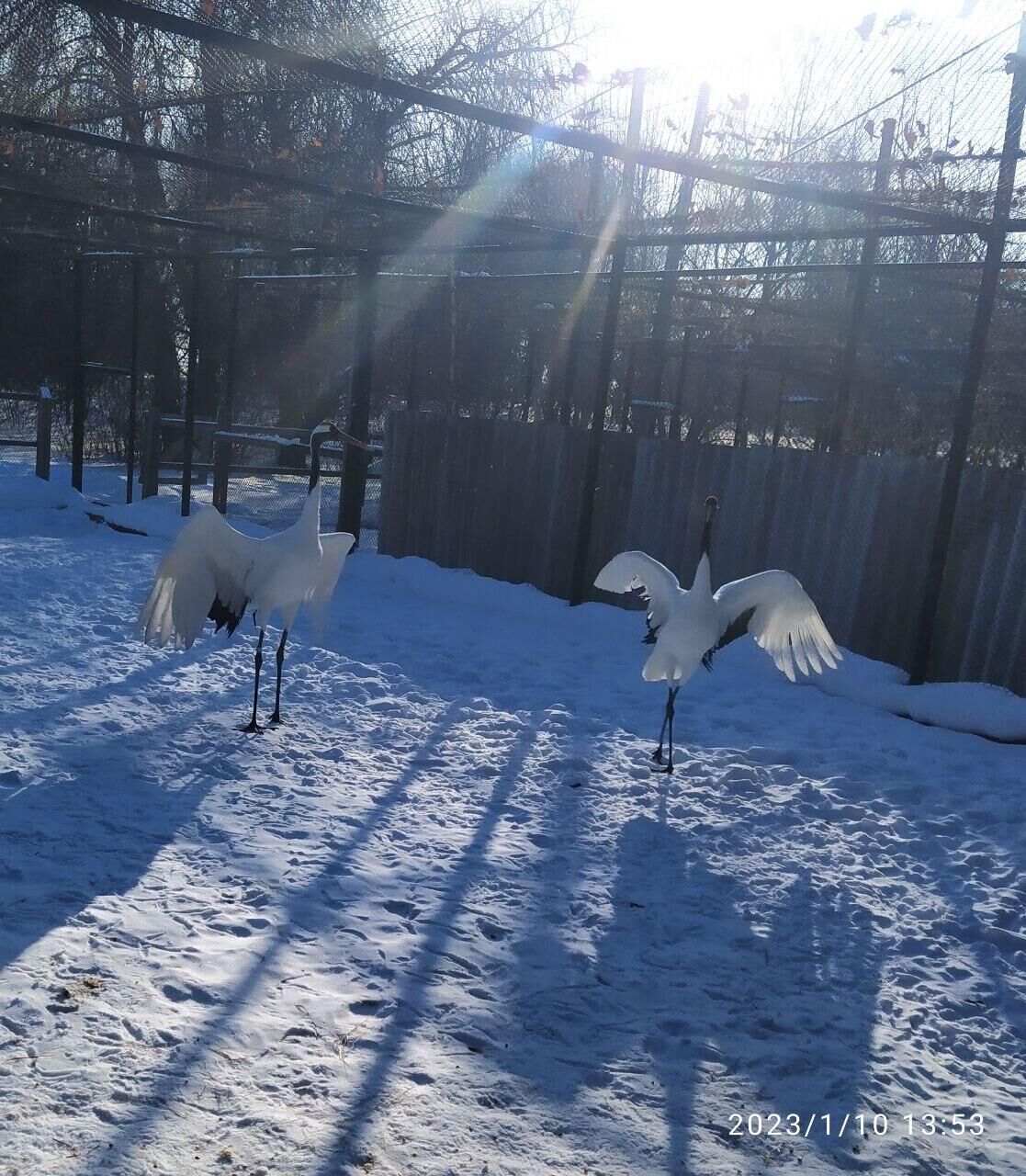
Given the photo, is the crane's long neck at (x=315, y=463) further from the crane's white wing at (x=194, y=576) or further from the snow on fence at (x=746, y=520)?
the snow on fence at (x=746, y=520)

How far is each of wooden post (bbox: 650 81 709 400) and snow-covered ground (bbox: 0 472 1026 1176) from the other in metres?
3.97

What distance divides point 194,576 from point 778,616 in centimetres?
353

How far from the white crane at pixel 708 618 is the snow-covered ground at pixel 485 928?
53cm

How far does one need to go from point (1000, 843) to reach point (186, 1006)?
3.97 meters

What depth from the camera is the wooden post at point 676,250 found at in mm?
7664

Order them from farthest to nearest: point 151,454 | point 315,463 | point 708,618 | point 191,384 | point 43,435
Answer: point 43,435, point 151,454, point 191,384, point 315,463, point 708,618

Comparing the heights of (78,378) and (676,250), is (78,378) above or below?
below

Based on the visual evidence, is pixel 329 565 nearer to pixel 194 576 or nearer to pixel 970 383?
pixel 194 576

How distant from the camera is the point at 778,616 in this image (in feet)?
21.9

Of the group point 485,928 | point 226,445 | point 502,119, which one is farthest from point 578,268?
point 485,928

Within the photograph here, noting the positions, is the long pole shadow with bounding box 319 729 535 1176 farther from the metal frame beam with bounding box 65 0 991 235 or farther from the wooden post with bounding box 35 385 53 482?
the wooden post with bounding box 35 385 53 482

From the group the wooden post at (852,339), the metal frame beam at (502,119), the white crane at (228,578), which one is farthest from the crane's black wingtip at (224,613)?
the wooden post at (852,339)

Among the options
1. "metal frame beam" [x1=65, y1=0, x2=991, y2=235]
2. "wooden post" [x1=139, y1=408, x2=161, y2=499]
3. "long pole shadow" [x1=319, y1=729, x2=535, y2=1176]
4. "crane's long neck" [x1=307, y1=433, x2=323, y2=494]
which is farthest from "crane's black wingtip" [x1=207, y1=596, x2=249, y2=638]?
"wooden post" [x1=139, y1=408, x2=161, y2=499]

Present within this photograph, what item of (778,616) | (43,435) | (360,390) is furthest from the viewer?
(43,435)
